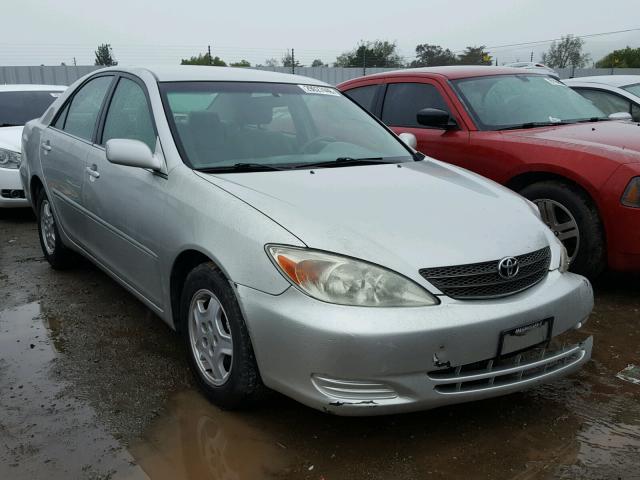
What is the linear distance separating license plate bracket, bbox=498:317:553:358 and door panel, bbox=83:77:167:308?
1.66m

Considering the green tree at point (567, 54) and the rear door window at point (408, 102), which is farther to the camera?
the green tree at point (567, 54)

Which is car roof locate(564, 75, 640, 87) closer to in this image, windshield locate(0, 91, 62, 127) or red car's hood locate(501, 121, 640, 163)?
red car's hood locate(501, 121, 640, 163)

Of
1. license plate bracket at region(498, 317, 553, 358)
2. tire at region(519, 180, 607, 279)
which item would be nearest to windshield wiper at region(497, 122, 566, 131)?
tire at region(519, 180, 607, 279)

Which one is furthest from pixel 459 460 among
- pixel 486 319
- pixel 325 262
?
pixel 325 262

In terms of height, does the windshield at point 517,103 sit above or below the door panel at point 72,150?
above

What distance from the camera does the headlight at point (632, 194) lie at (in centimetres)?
391

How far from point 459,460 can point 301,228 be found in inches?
44.2

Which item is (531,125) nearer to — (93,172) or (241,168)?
(241,168)

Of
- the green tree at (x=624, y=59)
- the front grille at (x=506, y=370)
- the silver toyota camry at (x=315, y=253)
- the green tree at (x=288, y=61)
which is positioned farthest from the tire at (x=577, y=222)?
the green tree at (x=624, y=59)

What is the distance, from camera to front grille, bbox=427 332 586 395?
2.32 meters

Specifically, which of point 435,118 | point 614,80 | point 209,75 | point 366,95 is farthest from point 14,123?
point 614,80

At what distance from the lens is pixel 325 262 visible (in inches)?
91.0

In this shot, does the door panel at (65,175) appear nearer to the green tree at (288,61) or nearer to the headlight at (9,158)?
the headlight at (9,158)

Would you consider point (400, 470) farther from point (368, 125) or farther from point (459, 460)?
point (368, 125)
